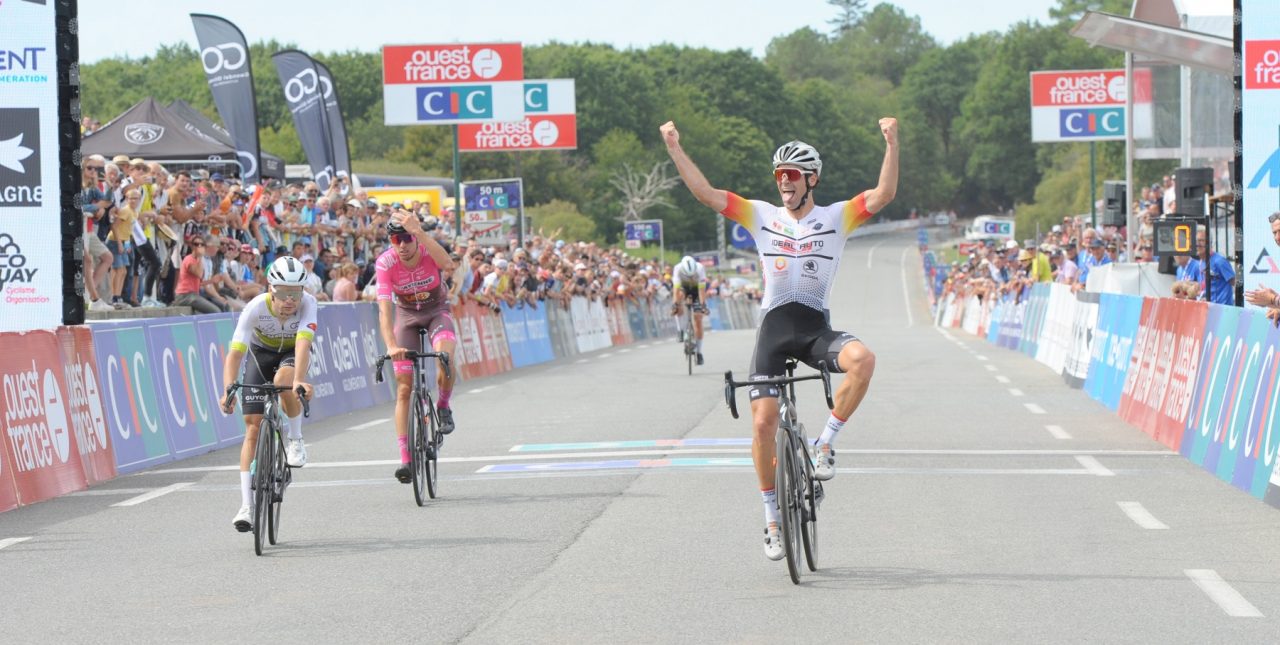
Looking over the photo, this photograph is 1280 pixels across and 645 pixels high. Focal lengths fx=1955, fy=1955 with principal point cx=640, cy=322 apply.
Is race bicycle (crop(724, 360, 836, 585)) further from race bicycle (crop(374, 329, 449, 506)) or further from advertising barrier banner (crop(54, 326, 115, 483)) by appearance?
advertising barrier banner (crop(54, 326, 115, 483))

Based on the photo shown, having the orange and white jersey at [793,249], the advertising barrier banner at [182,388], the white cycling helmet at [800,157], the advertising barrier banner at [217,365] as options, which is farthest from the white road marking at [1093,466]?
the advertising barrier banner at [217,365]

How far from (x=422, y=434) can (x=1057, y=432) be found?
665cm

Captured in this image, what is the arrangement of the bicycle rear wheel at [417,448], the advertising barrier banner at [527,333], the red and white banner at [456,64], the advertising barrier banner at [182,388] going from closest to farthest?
the bicycle rear wheel at [417,448], the advertising barrier banner at [182,388], the advertising barrier banner at [527,333], the red and white banner at [456,64]

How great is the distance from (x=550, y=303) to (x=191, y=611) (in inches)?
1221

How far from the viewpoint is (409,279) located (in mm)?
12930

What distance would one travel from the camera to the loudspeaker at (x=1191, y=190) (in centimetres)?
1998

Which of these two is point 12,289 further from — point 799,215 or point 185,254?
point 799,215

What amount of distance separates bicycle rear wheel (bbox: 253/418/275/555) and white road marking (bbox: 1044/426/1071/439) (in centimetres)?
799

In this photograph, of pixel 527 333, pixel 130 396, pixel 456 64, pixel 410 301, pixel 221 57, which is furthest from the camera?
pixel 456 64

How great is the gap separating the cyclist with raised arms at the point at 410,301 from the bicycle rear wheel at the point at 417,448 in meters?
0.05

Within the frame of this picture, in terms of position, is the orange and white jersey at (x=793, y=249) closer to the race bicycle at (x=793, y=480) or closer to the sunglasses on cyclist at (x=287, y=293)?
the race bicycle at (x=793, y=480)

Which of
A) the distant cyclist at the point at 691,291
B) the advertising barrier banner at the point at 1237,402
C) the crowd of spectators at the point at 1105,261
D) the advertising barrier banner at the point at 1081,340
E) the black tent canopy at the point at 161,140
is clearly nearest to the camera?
the advertising barrier banner at the point at 1237,402

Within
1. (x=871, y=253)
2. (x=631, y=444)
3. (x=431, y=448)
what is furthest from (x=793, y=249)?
(x=871, y=253)

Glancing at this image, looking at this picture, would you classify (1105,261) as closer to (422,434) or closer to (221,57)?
(221,57)
